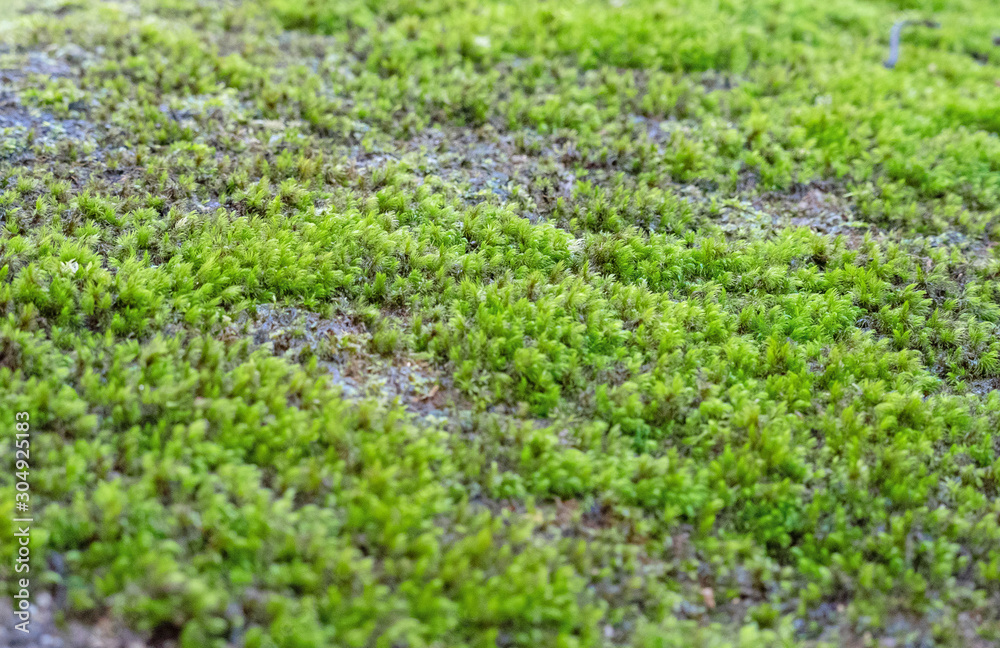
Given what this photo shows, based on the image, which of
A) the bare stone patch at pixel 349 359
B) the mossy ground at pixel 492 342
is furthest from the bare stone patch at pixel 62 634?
the bare stone patch at pixel 349 359

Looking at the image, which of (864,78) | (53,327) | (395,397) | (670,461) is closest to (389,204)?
(395,397)

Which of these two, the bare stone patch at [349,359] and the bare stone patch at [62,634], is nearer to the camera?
the bare stone patch at [62,634]

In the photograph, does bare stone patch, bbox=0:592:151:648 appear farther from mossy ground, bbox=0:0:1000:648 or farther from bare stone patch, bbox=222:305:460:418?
bare stone patch, bbox=222:305:460:418

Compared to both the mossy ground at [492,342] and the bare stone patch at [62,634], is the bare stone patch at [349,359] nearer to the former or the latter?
the mossy ground at [492,342]

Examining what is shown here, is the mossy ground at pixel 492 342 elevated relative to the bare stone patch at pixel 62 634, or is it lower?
elevated

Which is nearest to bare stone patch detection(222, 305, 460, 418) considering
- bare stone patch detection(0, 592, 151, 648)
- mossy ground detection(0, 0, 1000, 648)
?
mossy ground detection(0, 0, 1000, 648)

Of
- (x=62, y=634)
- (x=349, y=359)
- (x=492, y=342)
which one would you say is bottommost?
(x=62, y=634)

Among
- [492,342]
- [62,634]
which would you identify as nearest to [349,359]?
[492,342]

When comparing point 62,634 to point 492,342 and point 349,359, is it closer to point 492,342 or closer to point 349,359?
point 349,359
